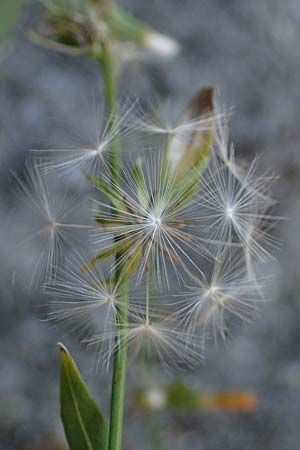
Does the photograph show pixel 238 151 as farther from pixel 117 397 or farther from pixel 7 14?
pixel 117 397

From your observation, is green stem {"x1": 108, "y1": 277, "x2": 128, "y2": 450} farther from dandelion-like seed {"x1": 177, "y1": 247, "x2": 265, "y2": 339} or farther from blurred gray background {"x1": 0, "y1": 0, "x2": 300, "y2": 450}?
blurred gray background {"x1": 0, "y1": 0, "x2": 300, "y2": 450}

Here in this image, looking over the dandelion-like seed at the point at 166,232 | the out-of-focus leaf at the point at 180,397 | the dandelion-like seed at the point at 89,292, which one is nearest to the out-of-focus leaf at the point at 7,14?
the dandelion-like seed at the point at 166,232

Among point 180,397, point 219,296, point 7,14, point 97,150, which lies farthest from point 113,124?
point 180,397

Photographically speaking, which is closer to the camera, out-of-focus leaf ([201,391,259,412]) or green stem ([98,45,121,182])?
green stem ([98,45,121,182])

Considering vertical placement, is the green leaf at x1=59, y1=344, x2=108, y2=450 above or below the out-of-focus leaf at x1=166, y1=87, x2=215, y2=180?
below

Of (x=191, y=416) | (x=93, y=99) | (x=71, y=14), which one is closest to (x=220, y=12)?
(x=93, y=99)

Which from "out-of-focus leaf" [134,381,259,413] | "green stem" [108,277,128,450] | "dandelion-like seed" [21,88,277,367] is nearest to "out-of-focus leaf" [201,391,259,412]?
"out-of-focus leaf" [134,381,259,413]
